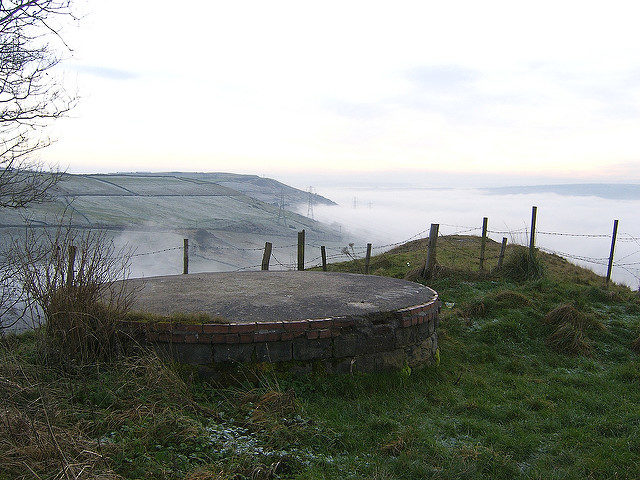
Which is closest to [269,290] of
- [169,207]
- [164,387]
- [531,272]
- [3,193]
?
[164,387]

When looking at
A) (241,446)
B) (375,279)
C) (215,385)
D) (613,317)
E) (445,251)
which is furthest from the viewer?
(445,251)

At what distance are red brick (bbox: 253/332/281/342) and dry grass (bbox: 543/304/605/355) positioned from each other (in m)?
4.79

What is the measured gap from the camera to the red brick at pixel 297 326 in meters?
4.88

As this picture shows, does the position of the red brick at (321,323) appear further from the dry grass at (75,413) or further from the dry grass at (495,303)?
the dry grass at (495,303)

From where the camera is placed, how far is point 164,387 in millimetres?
4152

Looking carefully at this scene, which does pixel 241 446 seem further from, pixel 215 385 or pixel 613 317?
pixel 613 317

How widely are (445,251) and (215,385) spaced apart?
1374cm

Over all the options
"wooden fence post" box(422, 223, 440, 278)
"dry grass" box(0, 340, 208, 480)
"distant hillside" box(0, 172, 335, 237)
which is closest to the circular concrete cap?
"dry grass" box(0, 340, 208, 480)

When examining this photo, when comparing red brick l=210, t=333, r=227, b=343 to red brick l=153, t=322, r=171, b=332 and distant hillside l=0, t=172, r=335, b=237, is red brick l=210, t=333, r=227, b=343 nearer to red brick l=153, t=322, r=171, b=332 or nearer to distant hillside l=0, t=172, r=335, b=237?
red brick l=153, t=322, r=171, b=332

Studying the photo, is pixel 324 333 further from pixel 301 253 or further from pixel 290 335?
pixel 301 253

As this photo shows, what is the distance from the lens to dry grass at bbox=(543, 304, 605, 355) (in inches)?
279

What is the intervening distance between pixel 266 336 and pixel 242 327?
0.27m

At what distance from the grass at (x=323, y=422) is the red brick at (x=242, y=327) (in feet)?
1.40

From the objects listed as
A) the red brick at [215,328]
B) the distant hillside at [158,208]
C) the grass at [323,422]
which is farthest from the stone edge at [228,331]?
the distant hillside at [158,208]
